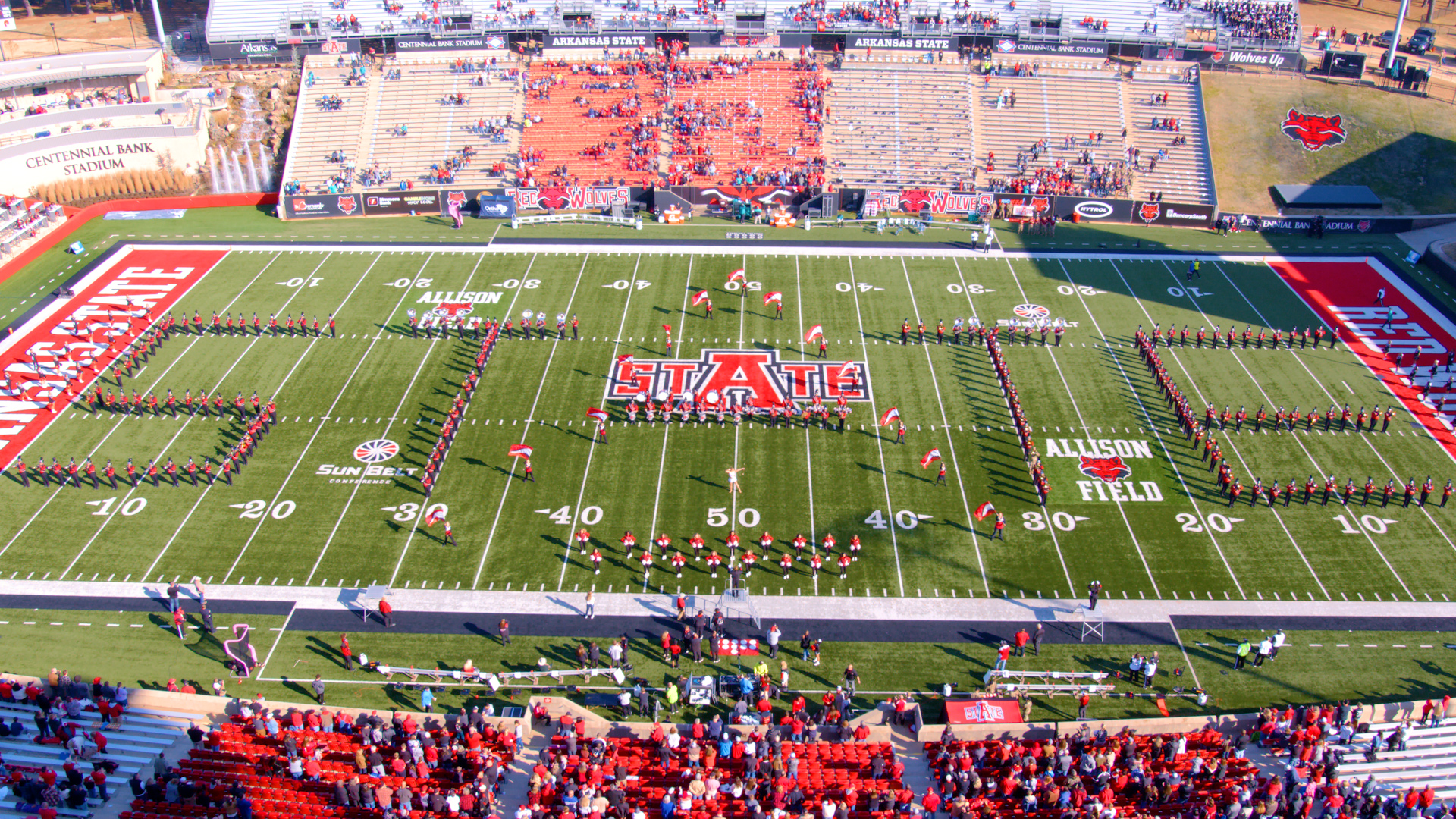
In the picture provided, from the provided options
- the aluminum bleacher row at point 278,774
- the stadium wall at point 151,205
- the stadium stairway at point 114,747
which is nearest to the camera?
the aluminum bleacher row at point 278,774

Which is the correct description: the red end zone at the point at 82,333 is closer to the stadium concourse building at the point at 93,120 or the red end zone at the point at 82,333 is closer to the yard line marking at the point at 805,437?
the stadium concourse building at the point at 93,120

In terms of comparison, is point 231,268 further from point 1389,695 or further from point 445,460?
point 1389,695

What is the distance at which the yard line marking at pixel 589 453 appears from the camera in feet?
100

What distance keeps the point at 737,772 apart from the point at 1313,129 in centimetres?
5901

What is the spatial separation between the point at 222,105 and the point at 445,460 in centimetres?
4586

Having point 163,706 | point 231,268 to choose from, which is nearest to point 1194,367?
point 163,706

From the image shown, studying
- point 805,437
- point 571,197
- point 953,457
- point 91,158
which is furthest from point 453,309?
point 91,158

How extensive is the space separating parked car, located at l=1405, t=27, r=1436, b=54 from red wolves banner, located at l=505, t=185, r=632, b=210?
56.6 m

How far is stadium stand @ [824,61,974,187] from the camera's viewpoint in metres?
59.8

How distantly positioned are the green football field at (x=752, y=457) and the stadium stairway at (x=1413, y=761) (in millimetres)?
5797

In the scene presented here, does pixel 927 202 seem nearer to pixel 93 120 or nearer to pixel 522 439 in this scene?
pixel 522 439

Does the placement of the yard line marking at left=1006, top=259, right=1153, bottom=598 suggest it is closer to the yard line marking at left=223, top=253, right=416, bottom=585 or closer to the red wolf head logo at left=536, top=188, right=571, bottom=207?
the red wolf head logo at left=536, top=188, right=571, bottom=207

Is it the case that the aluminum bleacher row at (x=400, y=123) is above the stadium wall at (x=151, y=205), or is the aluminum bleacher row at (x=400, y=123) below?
above

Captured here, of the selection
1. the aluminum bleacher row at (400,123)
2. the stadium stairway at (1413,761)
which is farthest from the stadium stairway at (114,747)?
the aluminum bleacher row at (400,123)
